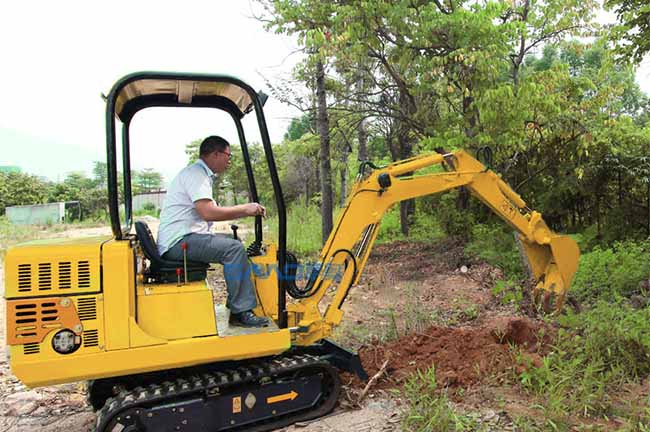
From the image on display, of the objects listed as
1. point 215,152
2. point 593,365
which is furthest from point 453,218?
point 215,152

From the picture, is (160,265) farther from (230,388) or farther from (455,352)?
(455,352)

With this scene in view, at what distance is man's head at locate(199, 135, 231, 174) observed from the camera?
4223 mm

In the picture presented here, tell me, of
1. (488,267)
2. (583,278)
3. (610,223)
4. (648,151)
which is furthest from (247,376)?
(648,151)

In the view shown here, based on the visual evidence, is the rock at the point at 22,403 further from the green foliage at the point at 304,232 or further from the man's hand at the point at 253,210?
the green foliage at the point at 304,232

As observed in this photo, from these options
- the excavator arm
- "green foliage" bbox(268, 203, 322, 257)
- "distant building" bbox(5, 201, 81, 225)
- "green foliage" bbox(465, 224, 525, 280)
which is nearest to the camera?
the excavator arm

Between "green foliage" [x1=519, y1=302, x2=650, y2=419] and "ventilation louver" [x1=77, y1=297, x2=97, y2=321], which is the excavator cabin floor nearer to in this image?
"ventilation louver" [x1=77, y1=297, x2=97, y2=321]

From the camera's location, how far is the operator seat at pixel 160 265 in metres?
3.93

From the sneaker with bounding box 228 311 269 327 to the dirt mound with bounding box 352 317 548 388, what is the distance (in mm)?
1255

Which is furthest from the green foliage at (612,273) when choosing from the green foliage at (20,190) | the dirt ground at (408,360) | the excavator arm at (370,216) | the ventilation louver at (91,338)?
the green foliage at (20,190)

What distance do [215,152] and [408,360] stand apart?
8.58 ft

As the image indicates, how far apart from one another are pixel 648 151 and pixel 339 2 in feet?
20.3

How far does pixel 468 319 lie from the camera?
22.1 ft

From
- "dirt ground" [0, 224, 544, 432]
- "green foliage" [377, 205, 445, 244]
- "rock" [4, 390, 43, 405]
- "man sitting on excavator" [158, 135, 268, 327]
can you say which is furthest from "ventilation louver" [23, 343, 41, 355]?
"green foliage" [377, 205, 445, 244]

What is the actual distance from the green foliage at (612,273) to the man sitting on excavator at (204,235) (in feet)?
14.8
